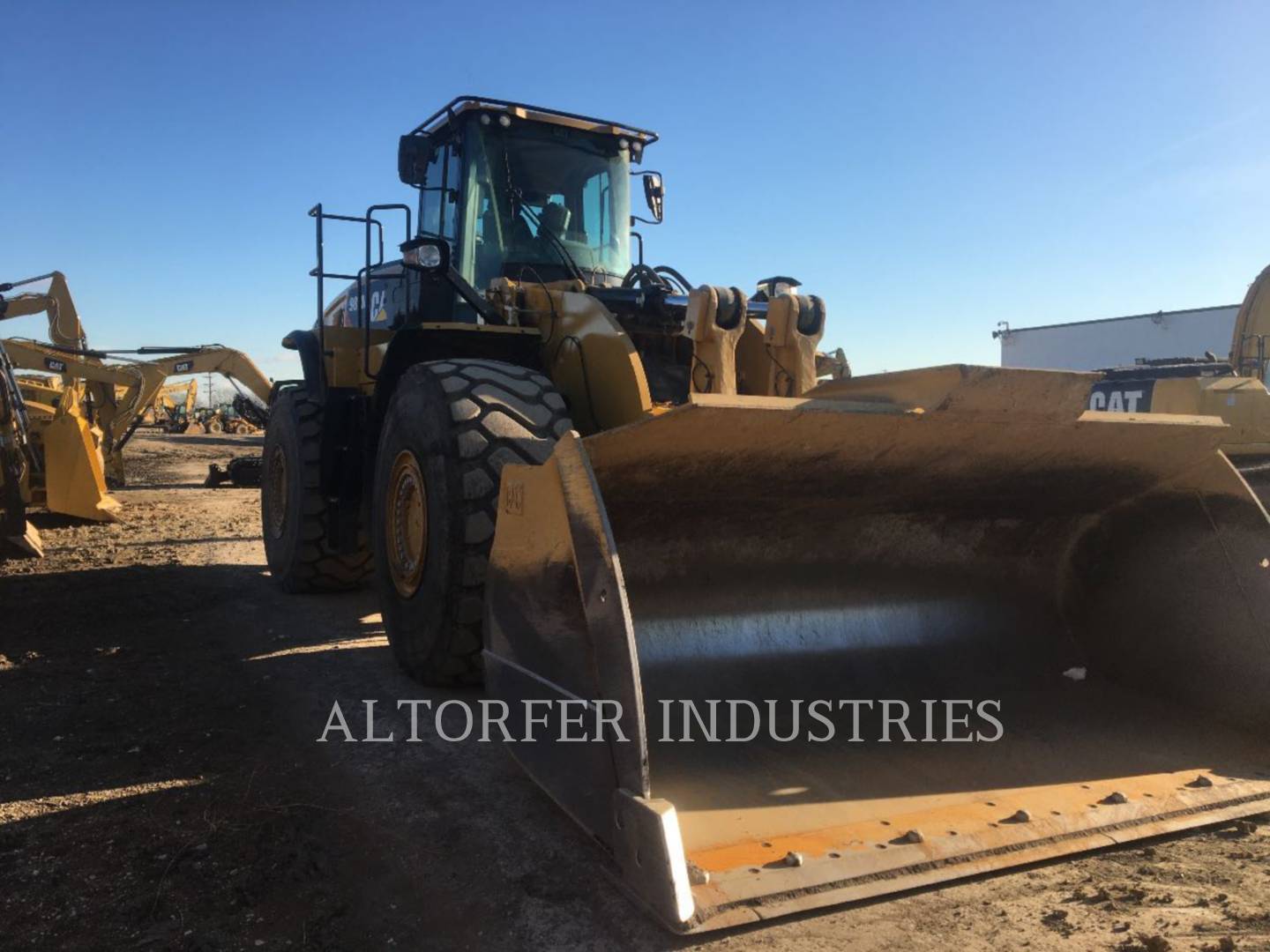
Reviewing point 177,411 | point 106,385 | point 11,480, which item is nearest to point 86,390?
point 106,385

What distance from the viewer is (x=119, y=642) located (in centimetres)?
525

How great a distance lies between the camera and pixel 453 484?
367 cm

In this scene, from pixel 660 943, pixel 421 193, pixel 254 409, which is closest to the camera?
pixel 660 943

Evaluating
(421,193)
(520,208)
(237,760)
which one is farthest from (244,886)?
(421,193)

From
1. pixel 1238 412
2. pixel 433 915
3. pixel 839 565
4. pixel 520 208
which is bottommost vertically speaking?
pixel 433 915

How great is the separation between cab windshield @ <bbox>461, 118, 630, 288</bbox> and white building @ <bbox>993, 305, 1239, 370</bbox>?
59.2ft

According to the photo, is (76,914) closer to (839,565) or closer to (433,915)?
(433,915)

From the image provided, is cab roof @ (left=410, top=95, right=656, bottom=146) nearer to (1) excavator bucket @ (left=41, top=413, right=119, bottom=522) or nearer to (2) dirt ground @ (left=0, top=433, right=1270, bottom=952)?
(2) dirt ground @ (left=0, top=433, right=1270, bottom=952)

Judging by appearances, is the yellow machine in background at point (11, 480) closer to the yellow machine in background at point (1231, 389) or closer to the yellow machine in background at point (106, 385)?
the yellow machine in background at point (106, 385)

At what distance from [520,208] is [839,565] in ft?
9.07

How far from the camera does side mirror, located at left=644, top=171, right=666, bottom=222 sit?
5.79 meters

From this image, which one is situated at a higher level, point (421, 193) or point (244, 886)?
point (421, 193)

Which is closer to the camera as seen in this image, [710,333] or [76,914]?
[76,914]

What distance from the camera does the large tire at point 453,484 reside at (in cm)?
365
